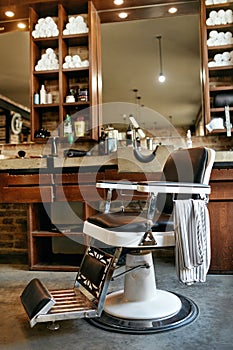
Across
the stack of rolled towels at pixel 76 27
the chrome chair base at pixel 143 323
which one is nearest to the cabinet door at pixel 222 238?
the chrome chair base at pixel 143 323

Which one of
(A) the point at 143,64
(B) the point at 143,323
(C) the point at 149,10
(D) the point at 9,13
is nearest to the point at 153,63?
(A) the point at 143,64

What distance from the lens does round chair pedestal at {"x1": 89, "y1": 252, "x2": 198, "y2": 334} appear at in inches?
63.1

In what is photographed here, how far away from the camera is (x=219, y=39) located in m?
2.97

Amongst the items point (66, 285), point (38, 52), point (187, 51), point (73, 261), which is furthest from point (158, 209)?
point (38, 52)

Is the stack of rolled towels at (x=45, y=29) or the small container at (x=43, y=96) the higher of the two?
the stack of rolled towels at (x=45, y=29)

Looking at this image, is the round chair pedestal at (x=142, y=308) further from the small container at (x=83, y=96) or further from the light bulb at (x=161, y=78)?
the light bulb at (x=161, y=78)

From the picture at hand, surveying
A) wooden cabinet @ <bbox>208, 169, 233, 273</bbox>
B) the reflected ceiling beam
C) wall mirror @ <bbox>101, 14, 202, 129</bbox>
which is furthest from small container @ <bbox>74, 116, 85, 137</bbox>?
wooden cabinet @ <bbox>208, 169, 233, 273</bbox>

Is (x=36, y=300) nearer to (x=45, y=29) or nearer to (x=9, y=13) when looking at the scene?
(x=45, y=29)

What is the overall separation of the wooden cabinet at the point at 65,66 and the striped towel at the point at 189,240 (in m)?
1.78

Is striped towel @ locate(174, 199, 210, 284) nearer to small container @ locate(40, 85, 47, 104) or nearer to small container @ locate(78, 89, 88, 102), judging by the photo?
small container @ locate(78, 89, 88, 102)

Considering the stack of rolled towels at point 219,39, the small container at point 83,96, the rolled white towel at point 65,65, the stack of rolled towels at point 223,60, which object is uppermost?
the stack of rolled towels at point 219,39

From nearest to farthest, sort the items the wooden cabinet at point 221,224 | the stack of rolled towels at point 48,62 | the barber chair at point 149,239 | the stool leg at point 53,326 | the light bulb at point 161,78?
the barber chair at point 149,239
the stool leg at point 53,326
the wooden cabinet at point 221,224
the stack of rolled towels at point 48,62
the light bulb at point 161,78

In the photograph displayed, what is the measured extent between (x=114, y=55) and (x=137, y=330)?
8.79 feet

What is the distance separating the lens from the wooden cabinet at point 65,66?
3.15 meters
